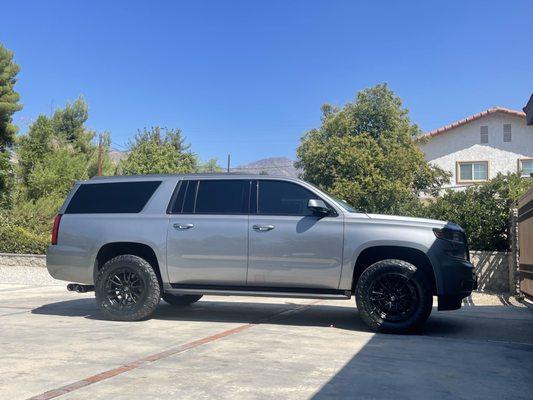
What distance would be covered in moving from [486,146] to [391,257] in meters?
28.4

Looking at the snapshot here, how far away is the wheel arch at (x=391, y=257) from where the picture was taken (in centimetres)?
712

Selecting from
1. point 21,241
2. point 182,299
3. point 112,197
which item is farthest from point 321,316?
point 21,241

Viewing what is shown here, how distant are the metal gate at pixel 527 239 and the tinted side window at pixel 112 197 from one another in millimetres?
6127

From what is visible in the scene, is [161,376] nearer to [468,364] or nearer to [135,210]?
[468,364]

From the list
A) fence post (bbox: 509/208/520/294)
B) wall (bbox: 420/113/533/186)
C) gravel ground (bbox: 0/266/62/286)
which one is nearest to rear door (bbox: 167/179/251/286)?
fence post (bbox: 509/208/520/294)

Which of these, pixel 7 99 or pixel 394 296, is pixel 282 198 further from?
pixel 7 99

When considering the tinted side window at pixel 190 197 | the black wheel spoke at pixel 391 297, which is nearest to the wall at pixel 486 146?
the tinted side window at pixel 190 197

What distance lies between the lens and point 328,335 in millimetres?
6836

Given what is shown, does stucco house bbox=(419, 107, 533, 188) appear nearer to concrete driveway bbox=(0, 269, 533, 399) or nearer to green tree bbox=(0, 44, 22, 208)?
green tree bbox=(0, 44, 22, 208)

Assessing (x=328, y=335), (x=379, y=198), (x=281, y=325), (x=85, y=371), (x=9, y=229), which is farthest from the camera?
(x=379, y=198)

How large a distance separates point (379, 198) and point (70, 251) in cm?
1284

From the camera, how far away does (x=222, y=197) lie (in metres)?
7.86

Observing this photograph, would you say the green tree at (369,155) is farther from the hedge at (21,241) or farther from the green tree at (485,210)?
the hedge at (21,241)

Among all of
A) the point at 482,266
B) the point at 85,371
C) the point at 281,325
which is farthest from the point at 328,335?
the point at 482,266
